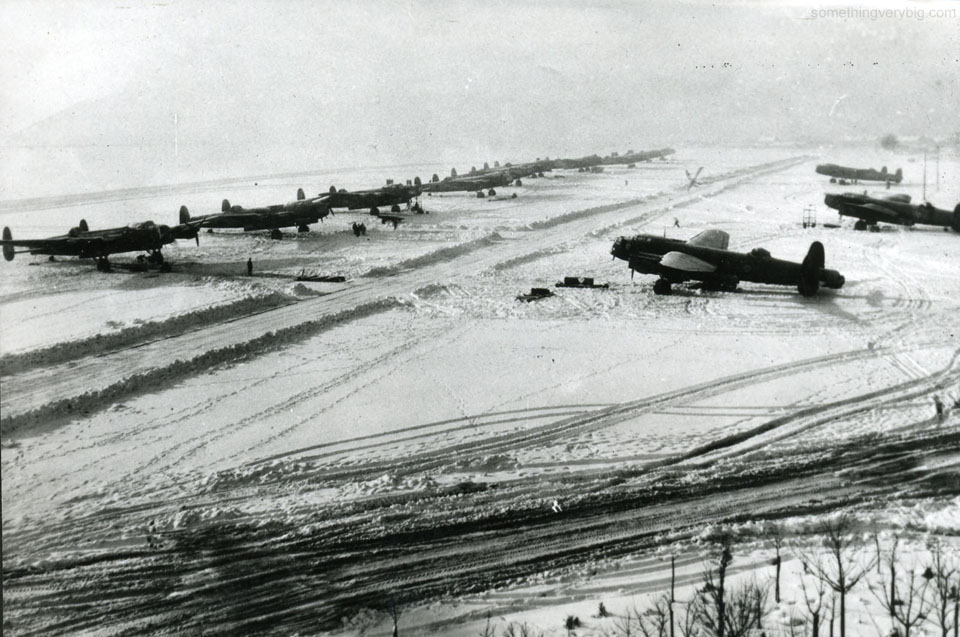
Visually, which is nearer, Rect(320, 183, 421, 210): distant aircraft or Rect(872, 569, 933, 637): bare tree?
Rect(872, 569, 933, 637): bare tree

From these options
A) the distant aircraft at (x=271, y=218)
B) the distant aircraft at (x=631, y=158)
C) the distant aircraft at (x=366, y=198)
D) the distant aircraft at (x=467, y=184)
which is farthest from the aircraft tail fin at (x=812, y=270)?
the distant aircraft at (x=631, y=158)

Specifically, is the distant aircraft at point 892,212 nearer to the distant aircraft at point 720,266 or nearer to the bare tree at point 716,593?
the distant aircraft at point 720,266

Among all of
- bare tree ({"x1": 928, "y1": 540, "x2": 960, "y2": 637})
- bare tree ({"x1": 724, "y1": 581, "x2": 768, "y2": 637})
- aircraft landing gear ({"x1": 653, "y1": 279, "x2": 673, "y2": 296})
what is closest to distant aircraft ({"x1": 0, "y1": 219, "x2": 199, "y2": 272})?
aircraft landing gear ({"x1": 653, "y1": 279, "x2": 673, "y2": 296})

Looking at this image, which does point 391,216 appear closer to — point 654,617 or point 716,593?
point 654,617

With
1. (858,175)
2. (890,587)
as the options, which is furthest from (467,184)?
(890,587)

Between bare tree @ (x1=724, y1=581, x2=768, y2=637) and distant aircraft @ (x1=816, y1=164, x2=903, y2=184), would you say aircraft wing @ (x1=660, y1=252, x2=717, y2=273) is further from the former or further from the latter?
distant aircraft @ (x1=816, y1=164, x2=903, y2=184)

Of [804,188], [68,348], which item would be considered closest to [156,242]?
[68,348]
